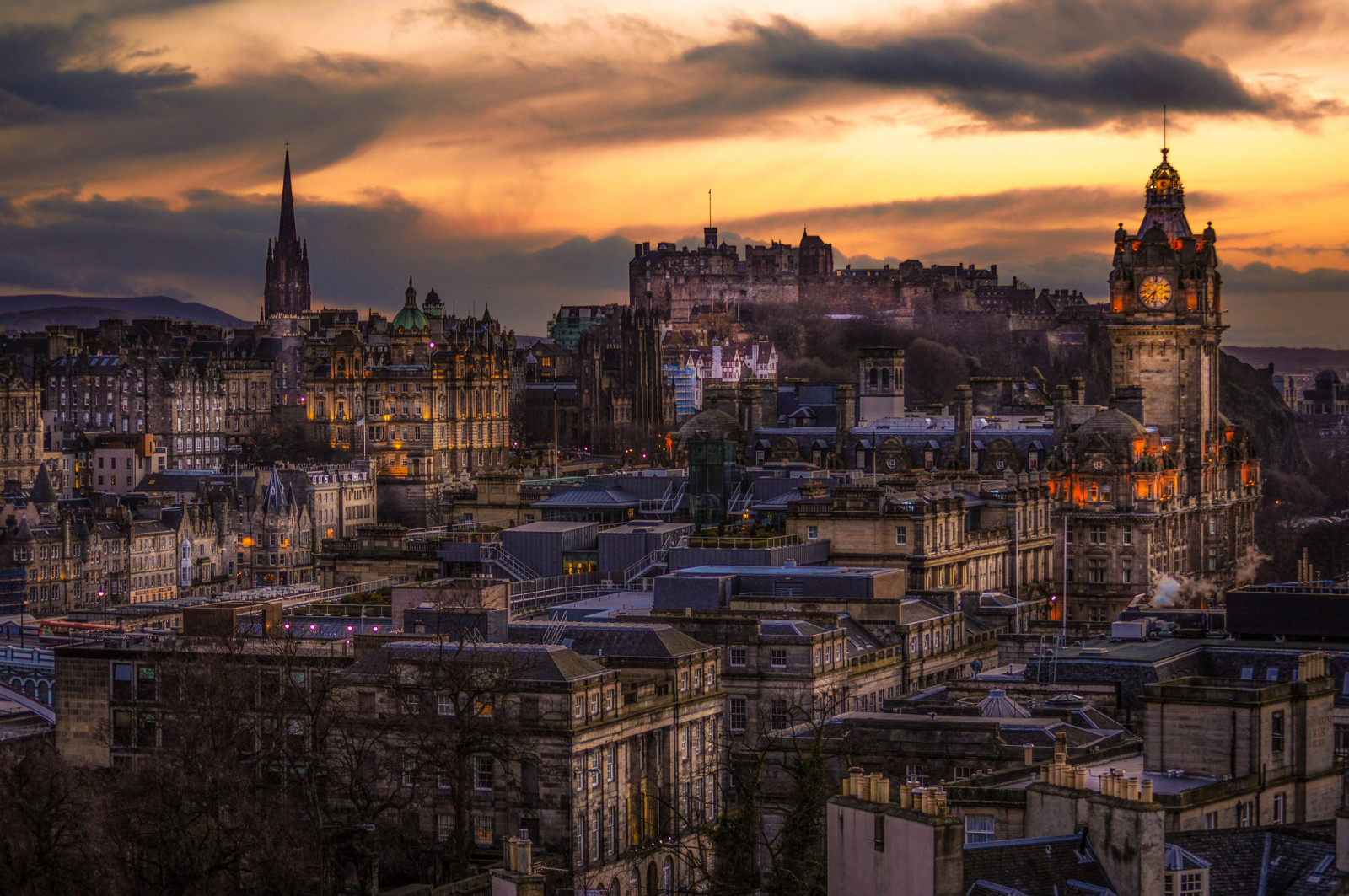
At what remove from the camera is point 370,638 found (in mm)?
61500

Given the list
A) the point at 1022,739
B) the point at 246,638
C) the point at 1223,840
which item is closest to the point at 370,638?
the point at 246,638

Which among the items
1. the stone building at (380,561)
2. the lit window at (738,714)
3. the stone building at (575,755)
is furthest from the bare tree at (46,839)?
the stone building at (380,561)

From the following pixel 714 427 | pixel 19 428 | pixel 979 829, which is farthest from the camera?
pixel 19 428

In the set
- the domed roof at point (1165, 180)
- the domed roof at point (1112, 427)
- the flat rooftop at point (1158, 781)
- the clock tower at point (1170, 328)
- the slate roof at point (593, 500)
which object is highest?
the domed roof at point (1165, 180)

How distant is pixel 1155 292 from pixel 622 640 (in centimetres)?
6906

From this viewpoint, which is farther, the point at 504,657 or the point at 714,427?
the point at 714,427

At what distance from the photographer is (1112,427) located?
4609 inches

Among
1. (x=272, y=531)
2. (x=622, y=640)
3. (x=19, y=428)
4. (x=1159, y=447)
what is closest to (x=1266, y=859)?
(x=622, y=640)

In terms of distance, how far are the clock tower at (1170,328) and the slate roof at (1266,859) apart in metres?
89.7

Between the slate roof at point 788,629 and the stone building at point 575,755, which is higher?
the slate roof at point 788,629

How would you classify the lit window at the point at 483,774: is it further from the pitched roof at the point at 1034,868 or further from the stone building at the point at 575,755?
the pitched roof at the point at 1034,868

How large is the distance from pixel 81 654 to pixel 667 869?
1852 cm

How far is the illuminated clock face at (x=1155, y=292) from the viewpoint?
124 m

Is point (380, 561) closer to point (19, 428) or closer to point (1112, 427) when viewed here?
point (1112, 427)
